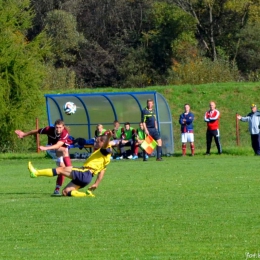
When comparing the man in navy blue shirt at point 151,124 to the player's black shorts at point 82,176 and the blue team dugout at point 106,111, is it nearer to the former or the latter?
the blue team dugout at point 106,111

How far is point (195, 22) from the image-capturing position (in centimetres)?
5997

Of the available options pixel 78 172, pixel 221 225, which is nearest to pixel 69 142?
pixel 78 172

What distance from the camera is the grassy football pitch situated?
7.97 meters

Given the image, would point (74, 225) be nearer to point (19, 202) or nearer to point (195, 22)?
point (19, 202)

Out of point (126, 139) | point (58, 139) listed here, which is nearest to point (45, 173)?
point (58, 139)

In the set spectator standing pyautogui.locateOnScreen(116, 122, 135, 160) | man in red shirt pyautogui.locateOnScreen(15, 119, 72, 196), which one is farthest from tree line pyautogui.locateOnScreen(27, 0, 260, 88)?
man in red shirt pyautogui.locateOnScreen(15, 119, 72, 196)

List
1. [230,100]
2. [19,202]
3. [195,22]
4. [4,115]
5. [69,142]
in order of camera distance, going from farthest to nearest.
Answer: [195,22] < [230,100] < [4,115] < [69,142] < [19,202]

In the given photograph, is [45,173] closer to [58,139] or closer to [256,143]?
[58,139]

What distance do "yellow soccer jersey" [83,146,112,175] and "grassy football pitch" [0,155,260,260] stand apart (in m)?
0.52

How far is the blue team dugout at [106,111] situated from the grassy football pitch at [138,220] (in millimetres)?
12792

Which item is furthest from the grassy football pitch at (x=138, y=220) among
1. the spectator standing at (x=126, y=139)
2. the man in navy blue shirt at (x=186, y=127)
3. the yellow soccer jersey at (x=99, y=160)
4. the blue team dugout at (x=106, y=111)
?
the blue team dugout at (x=106, y=111)

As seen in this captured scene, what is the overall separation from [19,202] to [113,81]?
5102 centimetres

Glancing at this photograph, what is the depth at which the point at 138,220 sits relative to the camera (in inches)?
394

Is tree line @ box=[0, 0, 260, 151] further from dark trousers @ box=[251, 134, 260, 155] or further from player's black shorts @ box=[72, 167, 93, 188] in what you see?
player's black shorts @ box=[72, 167, 93, 188]
